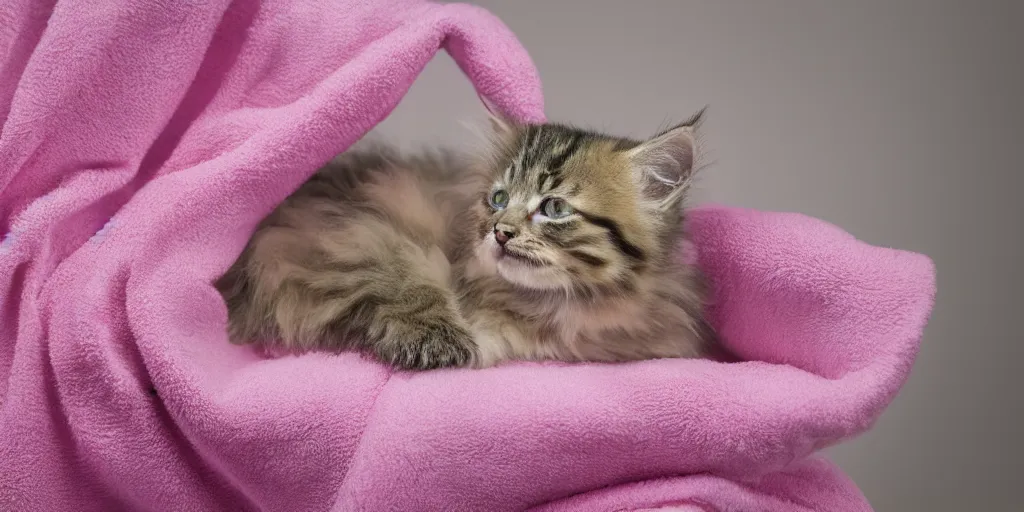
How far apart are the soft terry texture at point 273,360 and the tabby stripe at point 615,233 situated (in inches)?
6.9

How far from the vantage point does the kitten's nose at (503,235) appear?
41.0 inches

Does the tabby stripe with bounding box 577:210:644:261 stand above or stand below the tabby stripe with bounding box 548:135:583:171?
below

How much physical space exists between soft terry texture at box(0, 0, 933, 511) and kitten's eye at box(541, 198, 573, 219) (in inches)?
9.1

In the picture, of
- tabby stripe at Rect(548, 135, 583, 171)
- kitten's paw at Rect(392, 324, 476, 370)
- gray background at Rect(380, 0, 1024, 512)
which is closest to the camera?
kitten's paw at Rect(392, 324, 476, 370)

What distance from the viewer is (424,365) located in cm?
101

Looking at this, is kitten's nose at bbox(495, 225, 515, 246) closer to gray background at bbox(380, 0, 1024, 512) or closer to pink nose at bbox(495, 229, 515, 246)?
pink nose at bbox(495, 229, 515, 246)

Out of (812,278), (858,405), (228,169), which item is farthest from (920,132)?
(228,169)

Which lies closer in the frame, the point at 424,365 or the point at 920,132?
the point at 424,365

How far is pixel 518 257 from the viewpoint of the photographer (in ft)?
3.43

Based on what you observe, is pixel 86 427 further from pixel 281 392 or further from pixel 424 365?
pixel 424 365

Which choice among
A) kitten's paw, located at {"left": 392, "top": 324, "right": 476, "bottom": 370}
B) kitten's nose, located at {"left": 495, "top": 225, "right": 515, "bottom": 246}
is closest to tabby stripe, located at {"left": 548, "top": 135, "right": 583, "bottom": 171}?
kitten's nose, located at {"left": 495, "top": 225, "right": 515, "bottom": 246}

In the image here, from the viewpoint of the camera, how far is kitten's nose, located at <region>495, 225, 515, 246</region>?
3.42 ft

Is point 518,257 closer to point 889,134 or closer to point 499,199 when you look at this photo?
point 499,199

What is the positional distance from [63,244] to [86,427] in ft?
0.88
